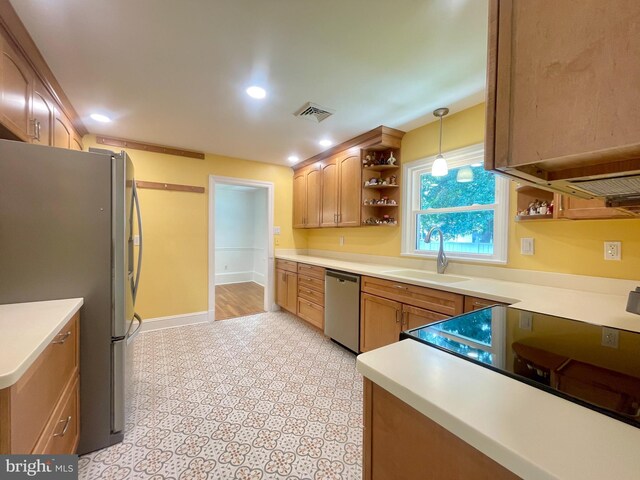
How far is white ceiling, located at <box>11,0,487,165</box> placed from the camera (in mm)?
1386

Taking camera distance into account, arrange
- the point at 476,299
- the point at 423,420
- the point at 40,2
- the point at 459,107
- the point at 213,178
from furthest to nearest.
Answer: the point at 213,178, the point at 459,107, the point at 476,299, the point at 40,2, the point at 423,420

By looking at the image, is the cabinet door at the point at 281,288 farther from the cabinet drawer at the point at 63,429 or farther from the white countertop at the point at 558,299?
the cabinet drawer at the point at 63,429

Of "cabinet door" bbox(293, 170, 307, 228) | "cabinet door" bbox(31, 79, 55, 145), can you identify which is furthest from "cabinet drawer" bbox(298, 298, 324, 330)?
"cabinet door" bbox(31, 79, 55, 145)

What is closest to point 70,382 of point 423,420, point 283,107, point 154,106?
point 423,420

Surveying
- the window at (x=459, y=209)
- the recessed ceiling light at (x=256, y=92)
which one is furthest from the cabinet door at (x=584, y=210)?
the recessed ceiling light at (x=256, y=92)

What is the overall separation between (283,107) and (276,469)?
2573 millimetres

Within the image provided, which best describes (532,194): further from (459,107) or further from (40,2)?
(40,2)

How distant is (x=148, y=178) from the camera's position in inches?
131

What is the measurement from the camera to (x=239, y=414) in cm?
186

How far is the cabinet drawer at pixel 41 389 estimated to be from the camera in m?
0.87

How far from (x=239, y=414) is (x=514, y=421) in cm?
185

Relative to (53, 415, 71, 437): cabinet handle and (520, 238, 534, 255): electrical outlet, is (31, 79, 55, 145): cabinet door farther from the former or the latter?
(520, 238, 534, 255): electrical outlet

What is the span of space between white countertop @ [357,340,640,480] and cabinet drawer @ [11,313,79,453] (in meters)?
1.11

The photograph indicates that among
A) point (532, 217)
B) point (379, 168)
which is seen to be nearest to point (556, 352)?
point (532, 217)
